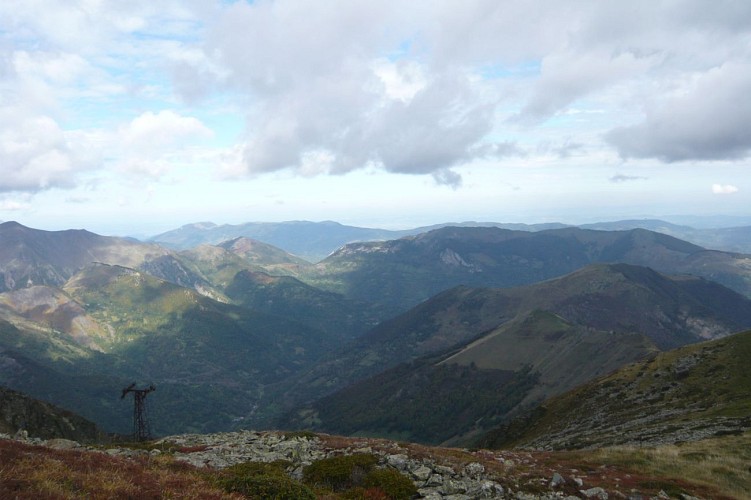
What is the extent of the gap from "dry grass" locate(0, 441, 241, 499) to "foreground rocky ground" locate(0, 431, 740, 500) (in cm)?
58

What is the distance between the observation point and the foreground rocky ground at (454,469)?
94.0 feet

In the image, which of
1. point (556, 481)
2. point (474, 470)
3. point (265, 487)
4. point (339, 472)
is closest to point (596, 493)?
point (556, 481)

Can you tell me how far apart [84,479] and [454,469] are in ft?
76.9

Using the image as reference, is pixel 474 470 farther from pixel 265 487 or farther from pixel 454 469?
pixel 265 487

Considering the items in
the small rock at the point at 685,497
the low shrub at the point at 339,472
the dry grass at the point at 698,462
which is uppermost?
the low shrub at the point at 339,472

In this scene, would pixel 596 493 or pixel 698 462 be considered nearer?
pixel 596 493

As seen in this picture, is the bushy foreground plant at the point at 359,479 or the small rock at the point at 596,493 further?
the small rock at the point at 596,493

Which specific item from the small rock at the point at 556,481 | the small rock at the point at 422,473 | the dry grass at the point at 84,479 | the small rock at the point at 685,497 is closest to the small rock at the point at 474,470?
the small rock at the point at 422,473

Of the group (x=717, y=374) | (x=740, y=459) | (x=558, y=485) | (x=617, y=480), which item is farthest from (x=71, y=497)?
(x=717, y=374)

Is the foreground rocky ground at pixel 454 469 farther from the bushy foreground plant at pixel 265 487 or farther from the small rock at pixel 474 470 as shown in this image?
the bushy foreground plant at pixel 265 487

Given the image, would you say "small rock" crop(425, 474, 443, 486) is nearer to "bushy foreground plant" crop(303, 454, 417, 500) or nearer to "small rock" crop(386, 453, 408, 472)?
"bushy foreground plant" crop(303, 454, 417, 500)

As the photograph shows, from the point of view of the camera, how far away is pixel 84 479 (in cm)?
2088

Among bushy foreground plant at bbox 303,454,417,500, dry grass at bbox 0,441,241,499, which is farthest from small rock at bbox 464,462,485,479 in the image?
dry grass at bbox 0,441,241,499

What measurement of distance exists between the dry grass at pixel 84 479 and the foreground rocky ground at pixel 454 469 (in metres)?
0.58
